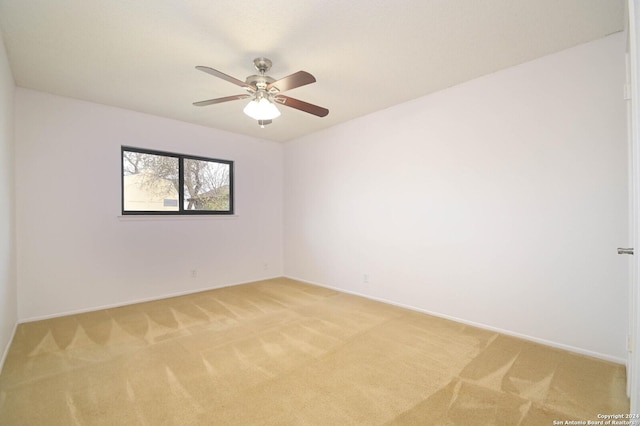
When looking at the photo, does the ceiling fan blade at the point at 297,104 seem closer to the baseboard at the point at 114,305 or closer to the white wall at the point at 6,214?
the white wall at the point at 6,214

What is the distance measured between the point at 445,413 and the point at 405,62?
2.73m

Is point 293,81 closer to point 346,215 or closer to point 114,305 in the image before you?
point 346,215

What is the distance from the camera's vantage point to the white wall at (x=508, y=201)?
2.22 meters

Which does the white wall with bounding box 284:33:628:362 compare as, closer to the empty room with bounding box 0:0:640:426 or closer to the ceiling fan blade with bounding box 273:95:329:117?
the empty room with bounding box 0:0:640:426

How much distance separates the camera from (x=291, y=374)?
2045 mm

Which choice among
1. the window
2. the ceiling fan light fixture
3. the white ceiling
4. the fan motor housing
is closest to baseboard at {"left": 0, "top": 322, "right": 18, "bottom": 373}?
the window

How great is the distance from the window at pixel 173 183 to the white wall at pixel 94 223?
0.15m

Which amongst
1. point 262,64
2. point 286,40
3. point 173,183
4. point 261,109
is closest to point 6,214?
point 173,183

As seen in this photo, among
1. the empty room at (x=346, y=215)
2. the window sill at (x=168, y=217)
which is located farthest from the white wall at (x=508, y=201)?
the window sill at (x=168, y=217)

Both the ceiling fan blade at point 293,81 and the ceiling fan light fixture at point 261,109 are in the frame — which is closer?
the ceiling fan blade at point 293,81

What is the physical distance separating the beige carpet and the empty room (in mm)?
20

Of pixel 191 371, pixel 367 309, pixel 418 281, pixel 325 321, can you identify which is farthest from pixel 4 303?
pixel 418 281

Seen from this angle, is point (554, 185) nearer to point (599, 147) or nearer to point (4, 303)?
point (599, 147)

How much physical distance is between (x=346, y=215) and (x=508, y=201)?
83.0 inches
